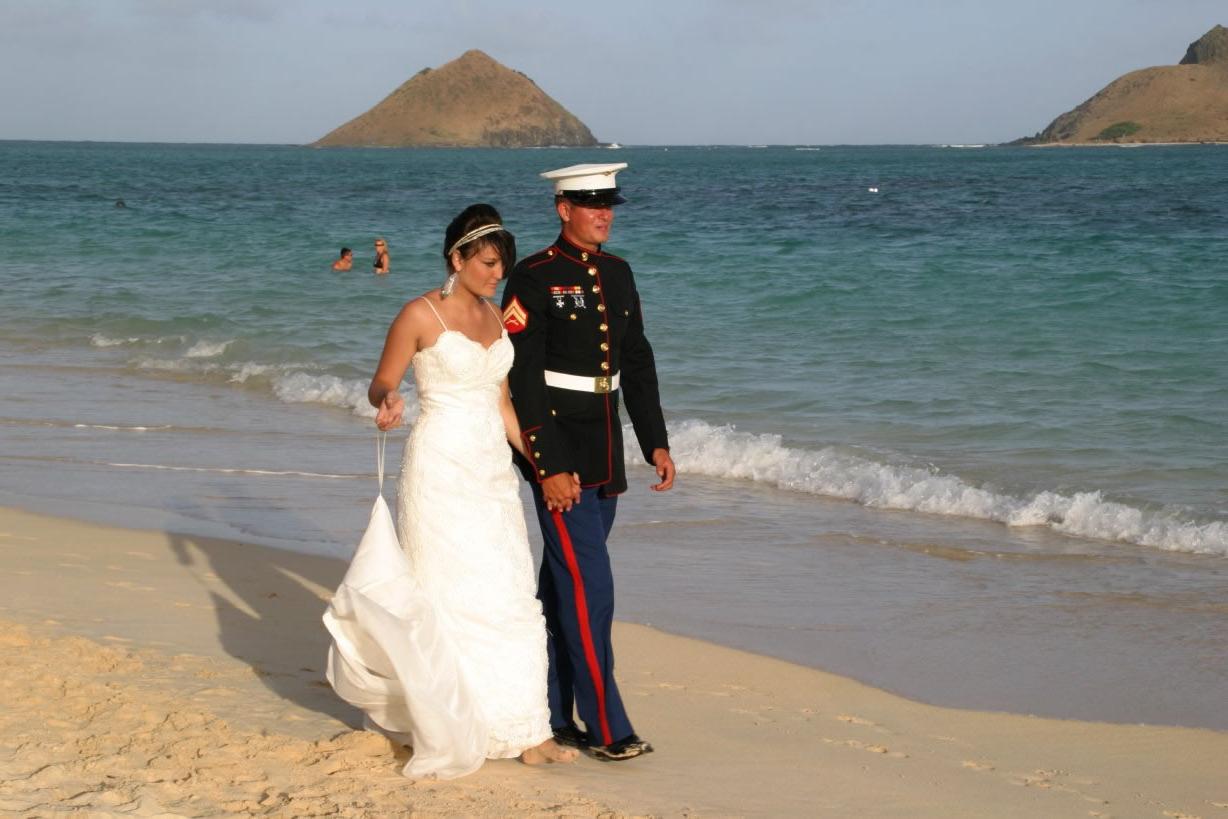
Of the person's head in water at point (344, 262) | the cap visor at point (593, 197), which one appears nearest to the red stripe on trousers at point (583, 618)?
the cap visor at point (593, 197)

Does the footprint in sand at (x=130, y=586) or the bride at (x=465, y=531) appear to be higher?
the bride at (x=465, y=531)

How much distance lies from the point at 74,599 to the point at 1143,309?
15526mm

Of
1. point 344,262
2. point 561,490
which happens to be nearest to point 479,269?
point 561,490

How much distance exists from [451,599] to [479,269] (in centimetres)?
97

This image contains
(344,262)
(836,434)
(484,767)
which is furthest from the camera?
(344,262)

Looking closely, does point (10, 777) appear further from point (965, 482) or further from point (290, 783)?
point (965, 482)

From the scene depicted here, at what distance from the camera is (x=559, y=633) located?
470cm

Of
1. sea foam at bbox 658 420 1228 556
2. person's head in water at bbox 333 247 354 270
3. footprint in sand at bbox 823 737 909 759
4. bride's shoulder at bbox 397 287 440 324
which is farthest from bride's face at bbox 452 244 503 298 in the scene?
person's head in water at bbox 333 247 354 270

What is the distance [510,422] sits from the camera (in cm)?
456

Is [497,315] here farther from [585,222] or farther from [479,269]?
[585,222]

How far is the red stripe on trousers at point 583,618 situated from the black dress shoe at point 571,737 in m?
0.11

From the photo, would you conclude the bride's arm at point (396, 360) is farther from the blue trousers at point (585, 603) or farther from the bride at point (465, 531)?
the blue trousers at point (585, 603)

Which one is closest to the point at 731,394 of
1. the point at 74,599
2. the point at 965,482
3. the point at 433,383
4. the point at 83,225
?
the point at 965,482

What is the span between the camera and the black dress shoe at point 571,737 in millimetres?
4711
